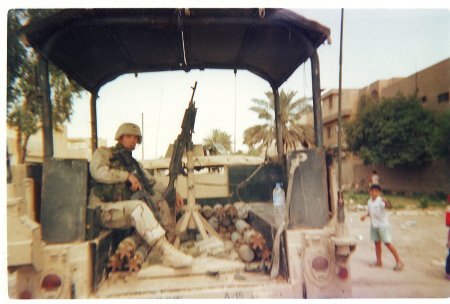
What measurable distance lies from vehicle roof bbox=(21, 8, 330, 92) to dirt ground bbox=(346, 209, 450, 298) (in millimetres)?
2103

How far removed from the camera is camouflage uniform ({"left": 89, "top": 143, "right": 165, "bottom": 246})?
2.41 metres

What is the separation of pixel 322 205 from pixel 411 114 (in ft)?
49.6

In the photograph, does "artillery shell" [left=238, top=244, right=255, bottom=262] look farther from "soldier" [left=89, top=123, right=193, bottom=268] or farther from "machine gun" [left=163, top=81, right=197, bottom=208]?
"machine gun" [left=163, top=81, right=197, bottom=208]

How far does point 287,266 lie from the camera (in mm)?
2209

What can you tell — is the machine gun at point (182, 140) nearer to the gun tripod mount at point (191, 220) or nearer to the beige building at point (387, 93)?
the gun tripod mount at point (191, 220)

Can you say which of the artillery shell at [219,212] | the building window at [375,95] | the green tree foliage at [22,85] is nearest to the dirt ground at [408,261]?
the artillery shell at [219,212]

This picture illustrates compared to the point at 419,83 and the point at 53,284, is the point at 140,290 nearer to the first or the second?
Answer: the point at 53,284

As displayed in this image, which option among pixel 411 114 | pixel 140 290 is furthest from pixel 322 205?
pixel 411 114

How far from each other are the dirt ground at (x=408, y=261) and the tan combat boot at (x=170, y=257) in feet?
4.62

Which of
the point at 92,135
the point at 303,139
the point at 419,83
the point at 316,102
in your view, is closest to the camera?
the point at 316,102

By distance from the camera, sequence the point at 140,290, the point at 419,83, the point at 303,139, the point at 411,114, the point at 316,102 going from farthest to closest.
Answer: the point at 303,139, the point at 411,114, the point at 419,83, the point at 316,102, the point at 140,290

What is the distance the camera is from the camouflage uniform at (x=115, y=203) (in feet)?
7.91

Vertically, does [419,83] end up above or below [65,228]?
above

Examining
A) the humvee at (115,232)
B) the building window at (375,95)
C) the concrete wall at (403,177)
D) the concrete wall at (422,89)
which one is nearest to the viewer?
the humvee at (115,232)
